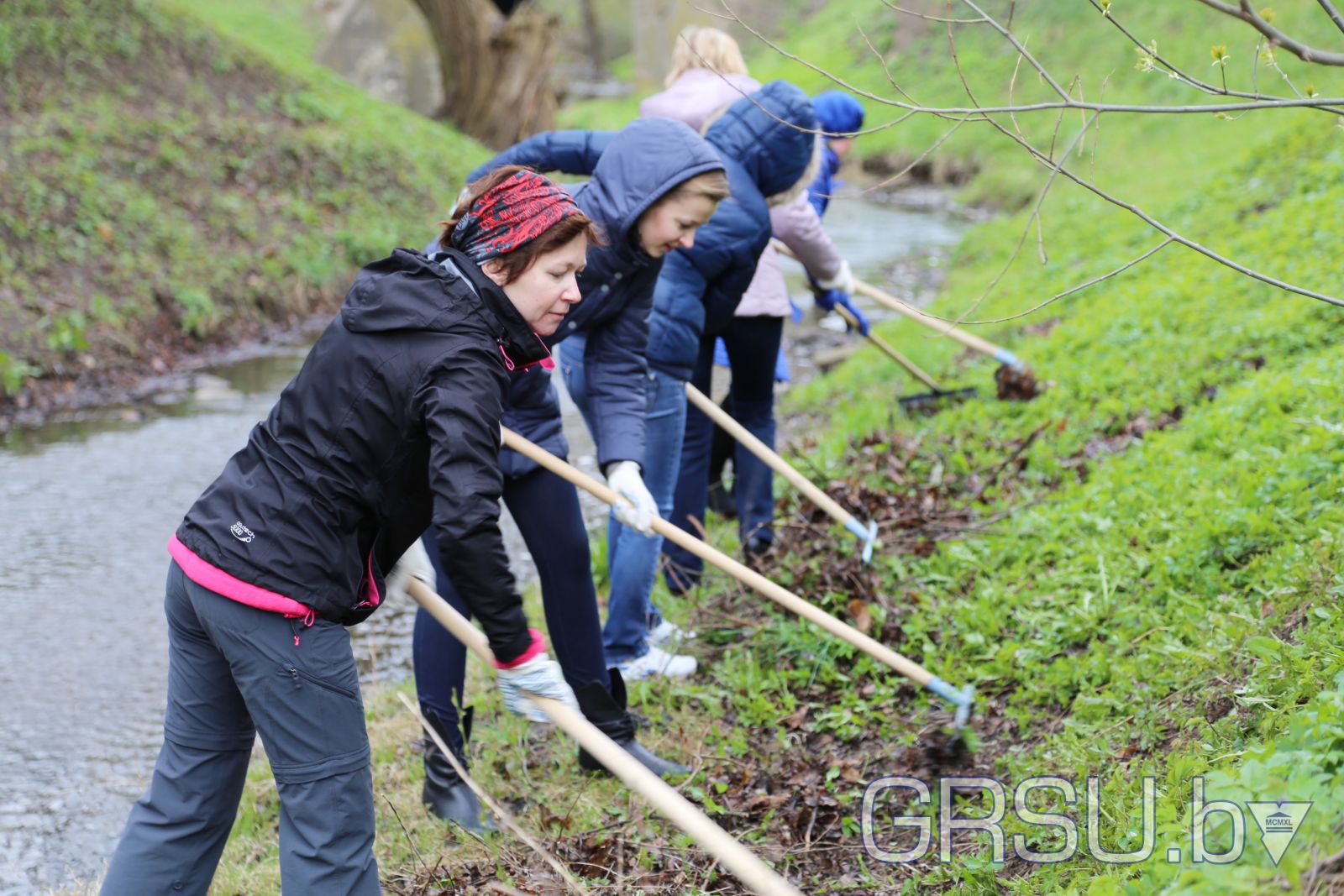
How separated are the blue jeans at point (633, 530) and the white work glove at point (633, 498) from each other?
22 cm

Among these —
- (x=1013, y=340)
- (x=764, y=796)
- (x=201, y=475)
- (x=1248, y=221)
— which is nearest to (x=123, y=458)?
(x=201, y=475)

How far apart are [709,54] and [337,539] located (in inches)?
113

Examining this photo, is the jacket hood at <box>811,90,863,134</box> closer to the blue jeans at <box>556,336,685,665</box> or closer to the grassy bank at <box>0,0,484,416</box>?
the blue jeans at <box>556,336,685,665</box>

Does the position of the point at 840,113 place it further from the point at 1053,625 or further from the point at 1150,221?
the point at 1150,221

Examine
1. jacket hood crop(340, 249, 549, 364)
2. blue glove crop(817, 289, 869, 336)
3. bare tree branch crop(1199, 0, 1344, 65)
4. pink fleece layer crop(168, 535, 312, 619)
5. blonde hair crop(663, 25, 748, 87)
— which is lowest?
pink fleece layer crop(168, 535, 312, 619)

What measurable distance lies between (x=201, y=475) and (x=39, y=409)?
5.15 ft

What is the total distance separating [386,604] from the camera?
200 inches

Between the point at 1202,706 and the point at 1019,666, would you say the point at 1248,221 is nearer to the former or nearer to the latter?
Answer: the point at 1019,666

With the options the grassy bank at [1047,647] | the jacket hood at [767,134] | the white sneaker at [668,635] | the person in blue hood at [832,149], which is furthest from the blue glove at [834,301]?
the white sneaker at [668,635]

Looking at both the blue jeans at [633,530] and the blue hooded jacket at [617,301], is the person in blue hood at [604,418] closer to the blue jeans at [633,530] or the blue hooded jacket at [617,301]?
the blue hooded jacket at [617,301]

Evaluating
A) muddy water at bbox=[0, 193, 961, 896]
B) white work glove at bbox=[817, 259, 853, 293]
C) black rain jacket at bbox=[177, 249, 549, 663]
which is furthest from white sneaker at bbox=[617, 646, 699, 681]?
white work glove at bbox=[817, 259, 853, 293]

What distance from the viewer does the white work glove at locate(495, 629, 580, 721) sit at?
96.5 inches

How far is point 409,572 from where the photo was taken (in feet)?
9.02

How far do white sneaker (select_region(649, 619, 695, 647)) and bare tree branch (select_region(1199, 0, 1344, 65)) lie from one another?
2.73 metres
